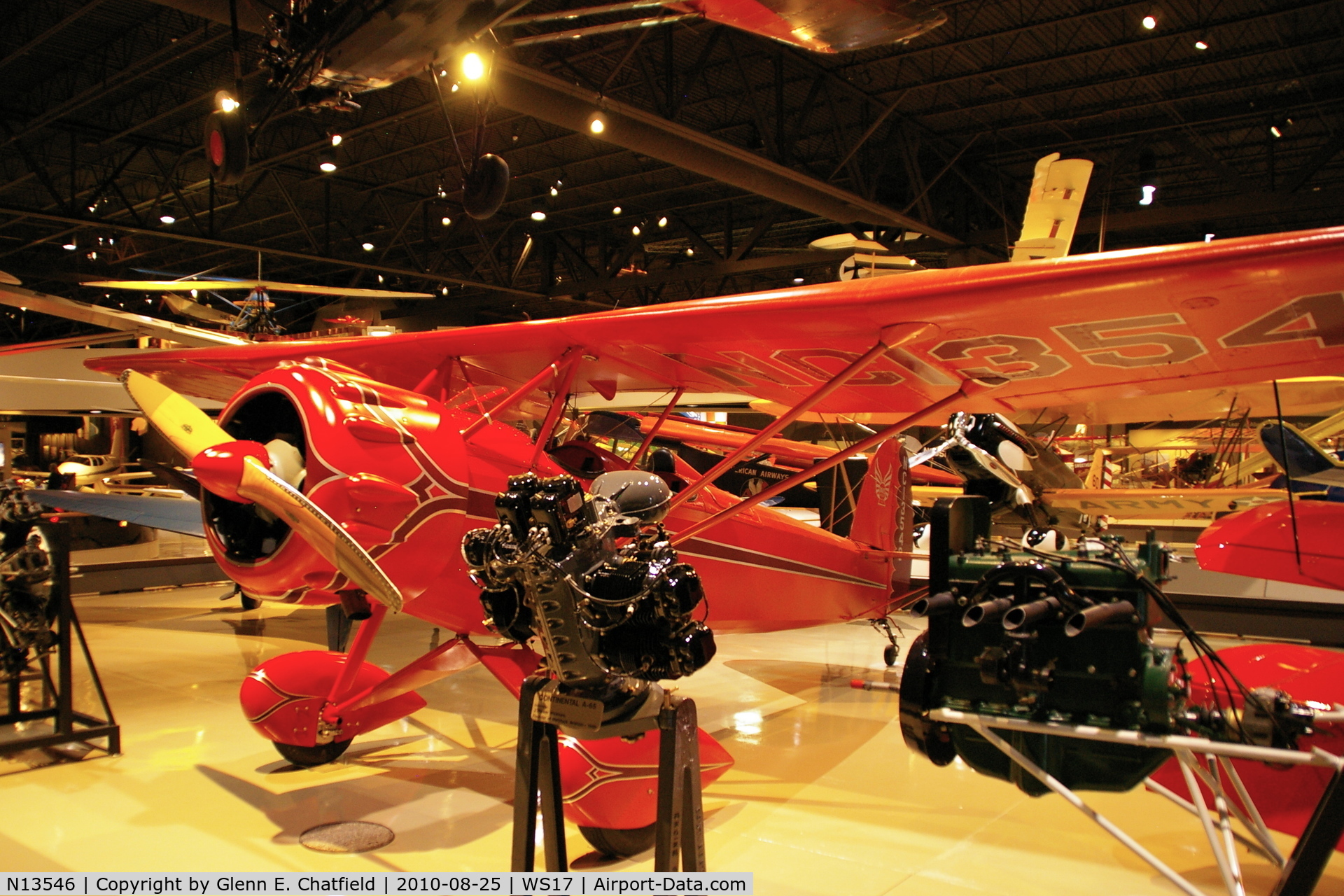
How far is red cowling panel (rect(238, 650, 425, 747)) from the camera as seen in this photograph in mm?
4203

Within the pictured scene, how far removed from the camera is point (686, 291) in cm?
2109

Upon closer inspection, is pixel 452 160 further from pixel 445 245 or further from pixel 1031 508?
pixel 1031 508

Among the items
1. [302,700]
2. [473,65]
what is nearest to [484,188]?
[473,65]

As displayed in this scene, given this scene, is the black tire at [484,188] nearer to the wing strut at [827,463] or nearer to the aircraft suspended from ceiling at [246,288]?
the wing strut at [827,463]

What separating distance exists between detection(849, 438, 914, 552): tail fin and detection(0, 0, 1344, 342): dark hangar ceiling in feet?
11.9

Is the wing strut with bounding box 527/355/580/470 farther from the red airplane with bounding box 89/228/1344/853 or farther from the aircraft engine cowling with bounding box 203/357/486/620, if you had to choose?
the aircraft engine cowling with bounding box 203/357/486/620

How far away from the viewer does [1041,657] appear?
235cm

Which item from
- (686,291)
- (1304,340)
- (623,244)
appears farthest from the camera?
(686,291)

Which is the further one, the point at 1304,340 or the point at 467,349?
the point at 467,349

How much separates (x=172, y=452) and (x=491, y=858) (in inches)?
688

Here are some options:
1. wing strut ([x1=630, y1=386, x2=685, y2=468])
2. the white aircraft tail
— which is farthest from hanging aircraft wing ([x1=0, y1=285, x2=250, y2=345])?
the white aircraft tail

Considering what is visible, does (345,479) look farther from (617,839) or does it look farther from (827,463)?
(827,463)

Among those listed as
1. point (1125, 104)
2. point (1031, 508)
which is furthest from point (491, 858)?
point (1125, 104)

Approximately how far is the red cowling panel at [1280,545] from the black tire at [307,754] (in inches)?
168
